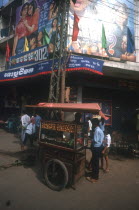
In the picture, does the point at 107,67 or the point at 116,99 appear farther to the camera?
the point at 116,99

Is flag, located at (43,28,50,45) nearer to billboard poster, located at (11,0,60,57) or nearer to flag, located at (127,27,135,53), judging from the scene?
billboard poster, located at (11,0,60,57)

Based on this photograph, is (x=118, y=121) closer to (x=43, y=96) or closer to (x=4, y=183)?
(x=43, y=96)

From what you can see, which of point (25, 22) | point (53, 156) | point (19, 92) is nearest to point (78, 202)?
point (53, 156)

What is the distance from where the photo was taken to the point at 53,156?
15.0 ft

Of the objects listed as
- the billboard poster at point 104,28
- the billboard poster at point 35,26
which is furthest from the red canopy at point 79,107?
the billboard poster at point 35,26

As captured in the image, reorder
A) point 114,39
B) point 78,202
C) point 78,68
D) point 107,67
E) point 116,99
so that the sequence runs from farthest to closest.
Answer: point 116,99 → point 114,39 → point 107,67 → point 78,68 → point 78,202

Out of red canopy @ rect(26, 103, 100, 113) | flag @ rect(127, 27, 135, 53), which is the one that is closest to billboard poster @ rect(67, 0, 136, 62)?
flag @ rect(127, 27, 135, 53)

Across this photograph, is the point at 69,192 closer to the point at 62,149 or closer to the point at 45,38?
the point at 62,149

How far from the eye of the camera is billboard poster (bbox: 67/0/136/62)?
10.8m

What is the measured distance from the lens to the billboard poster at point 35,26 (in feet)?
37.0

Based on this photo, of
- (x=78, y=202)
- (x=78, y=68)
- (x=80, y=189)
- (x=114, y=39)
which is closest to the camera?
(x=78, y=202)

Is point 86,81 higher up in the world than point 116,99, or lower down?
higher up

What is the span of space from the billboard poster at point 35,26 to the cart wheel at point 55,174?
8.28 meters

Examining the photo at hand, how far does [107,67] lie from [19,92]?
354 inches
